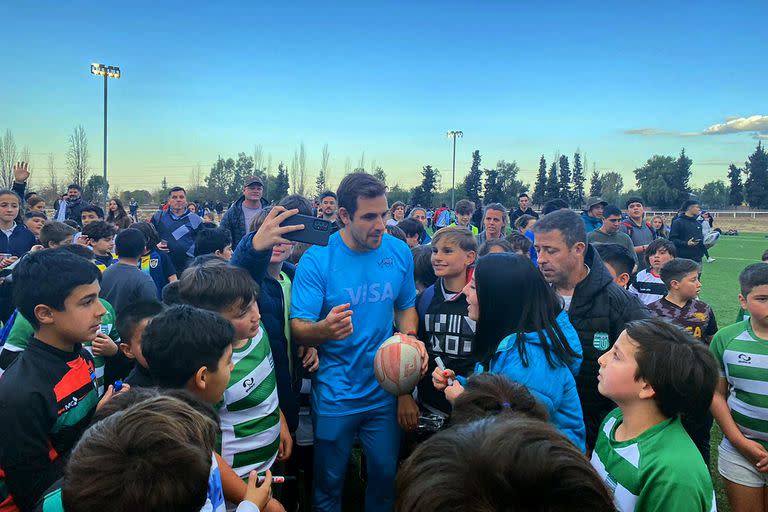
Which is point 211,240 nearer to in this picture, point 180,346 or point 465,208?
point 180,346

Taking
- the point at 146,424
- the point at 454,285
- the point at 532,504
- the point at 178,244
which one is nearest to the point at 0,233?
the point at 178,244

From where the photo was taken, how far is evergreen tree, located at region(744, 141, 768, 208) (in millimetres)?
74250

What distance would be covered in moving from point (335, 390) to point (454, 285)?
3.83 ft

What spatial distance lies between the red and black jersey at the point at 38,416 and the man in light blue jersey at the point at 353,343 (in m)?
1.31

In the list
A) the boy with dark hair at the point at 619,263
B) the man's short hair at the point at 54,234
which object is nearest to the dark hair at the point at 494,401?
the boy with dark hair at the point at 619,263

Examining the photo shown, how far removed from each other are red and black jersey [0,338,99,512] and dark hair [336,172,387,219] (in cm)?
183

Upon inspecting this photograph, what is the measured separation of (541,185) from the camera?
83.7 metres

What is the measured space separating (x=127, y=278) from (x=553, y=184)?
3185 inches

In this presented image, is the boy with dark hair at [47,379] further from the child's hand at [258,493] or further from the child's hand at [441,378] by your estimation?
the child's hand at [441,378]

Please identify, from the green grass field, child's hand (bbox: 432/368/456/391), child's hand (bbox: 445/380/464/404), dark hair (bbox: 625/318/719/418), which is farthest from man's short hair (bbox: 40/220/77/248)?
the green grass field

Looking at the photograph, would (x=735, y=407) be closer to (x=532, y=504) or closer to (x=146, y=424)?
(x=532, y=504)

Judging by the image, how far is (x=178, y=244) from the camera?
8508 mm

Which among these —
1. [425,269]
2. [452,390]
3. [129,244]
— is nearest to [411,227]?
[425,269]

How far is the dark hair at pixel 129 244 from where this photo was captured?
16.0 ft
